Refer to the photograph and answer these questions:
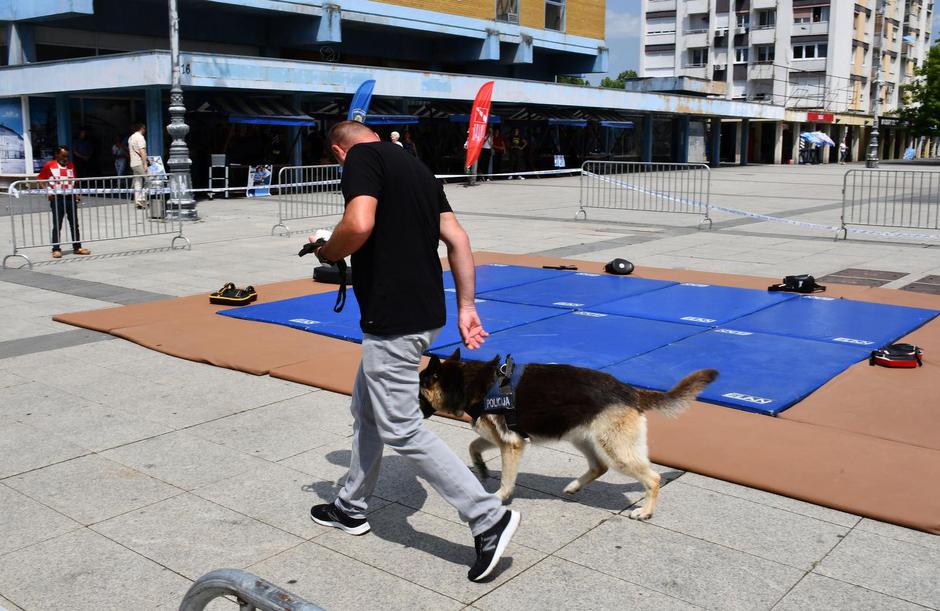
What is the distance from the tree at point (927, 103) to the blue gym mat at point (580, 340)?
79852 millimetres

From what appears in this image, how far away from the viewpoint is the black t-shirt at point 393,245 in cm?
373

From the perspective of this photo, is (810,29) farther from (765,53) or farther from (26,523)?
(26,523)

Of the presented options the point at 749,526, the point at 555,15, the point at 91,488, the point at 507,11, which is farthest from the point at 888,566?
the point at 555,15

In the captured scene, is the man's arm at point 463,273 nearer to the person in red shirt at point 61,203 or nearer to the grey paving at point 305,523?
the grey paving at point 305,523

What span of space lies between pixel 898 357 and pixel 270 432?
485 cm

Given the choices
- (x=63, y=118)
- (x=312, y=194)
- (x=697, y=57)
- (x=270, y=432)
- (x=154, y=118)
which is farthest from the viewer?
(x=697, y=57)

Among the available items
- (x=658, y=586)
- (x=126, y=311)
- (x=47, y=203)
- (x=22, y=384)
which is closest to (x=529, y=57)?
(x=47, y=203)

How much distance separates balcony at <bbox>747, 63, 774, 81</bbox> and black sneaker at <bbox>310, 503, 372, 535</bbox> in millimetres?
81996

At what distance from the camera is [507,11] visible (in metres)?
42.4

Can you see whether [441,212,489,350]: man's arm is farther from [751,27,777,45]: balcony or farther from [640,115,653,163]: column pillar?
[751,27,777,45]: balcony

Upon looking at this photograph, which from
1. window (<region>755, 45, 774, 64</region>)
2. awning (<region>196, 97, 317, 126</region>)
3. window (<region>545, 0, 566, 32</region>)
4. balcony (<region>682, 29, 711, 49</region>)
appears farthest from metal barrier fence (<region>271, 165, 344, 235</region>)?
balcony (<region>682, 29, 711, 49</region>)

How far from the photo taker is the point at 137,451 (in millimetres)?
5391

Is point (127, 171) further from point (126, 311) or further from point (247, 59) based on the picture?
point (126, 311)

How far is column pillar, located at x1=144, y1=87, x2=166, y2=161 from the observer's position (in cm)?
2467
